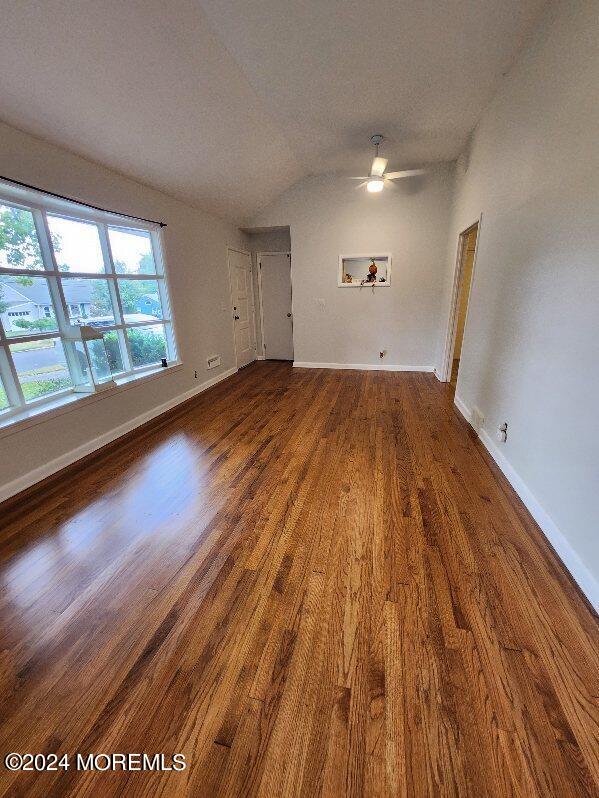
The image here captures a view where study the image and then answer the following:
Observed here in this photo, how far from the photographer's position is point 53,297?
262cm

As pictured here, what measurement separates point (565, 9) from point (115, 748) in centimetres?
395

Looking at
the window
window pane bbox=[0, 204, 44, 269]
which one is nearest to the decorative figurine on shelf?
the window

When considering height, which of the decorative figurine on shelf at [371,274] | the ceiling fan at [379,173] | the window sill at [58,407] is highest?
the ceiling fan at [379,173]

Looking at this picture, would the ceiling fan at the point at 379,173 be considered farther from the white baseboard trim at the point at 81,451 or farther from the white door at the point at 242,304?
the white baseboard trim at the point at 81,451

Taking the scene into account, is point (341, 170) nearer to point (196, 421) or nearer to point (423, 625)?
point (196, 421)

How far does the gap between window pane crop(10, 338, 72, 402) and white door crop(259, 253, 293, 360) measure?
4.07 metres

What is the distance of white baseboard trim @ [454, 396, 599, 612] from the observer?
1.42 metres

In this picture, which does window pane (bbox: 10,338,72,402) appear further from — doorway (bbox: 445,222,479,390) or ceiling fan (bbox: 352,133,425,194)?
doorway (bbox: 445,222,479,390)

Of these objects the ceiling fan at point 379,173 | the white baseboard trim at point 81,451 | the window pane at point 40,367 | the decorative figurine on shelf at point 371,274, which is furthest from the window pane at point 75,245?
the decorative figurine on shelf at point 371,274

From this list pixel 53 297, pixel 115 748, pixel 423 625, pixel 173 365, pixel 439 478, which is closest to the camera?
pixel 115 748

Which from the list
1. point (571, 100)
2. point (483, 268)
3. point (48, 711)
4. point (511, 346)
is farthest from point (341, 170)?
point (48, 711)

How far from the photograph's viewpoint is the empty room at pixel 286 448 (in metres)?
1.01

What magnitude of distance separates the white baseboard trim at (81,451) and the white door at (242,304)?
1.86 m

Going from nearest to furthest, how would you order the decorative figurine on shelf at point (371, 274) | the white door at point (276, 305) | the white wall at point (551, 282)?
the white wall at point (551, 282)
the decorative figurine on shelf at point (371, 274)
the white door at point (276, 305)
